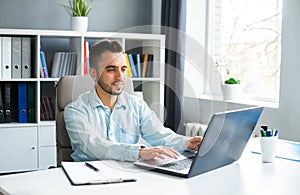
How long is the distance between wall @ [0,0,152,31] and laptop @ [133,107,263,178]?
8.32 feet

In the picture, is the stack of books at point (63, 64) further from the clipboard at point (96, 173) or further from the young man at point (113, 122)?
the clipboard at point (96, 173)

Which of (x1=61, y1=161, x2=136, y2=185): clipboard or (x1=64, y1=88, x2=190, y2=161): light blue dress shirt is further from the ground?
(x1=64, y1=88, x2=190, y2=161): light blue dress shirt

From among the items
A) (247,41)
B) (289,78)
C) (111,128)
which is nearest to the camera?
(111,128)

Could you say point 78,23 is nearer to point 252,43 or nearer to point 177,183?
point 252,43

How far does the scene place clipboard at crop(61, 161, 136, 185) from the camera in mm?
1413

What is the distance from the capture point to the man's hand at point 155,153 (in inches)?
62.4

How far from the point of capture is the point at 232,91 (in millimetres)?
3521

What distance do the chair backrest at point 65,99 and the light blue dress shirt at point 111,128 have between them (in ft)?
0.56

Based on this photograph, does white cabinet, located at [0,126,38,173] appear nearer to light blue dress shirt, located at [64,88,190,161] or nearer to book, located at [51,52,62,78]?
book, located at [51,52,62,78]

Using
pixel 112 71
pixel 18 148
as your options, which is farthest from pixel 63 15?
pixel 112 71

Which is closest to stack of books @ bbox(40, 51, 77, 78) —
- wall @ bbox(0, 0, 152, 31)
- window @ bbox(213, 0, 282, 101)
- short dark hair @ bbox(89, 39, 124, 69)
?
wall @ bbox(0, 0, 152, 31)

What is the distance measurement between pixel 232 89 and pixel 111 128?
1853 millimetres

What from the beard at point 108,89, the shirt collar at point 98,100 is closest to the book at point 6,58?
the shirt collar at point 98,100

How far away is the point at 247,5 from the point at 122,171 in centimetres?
251
